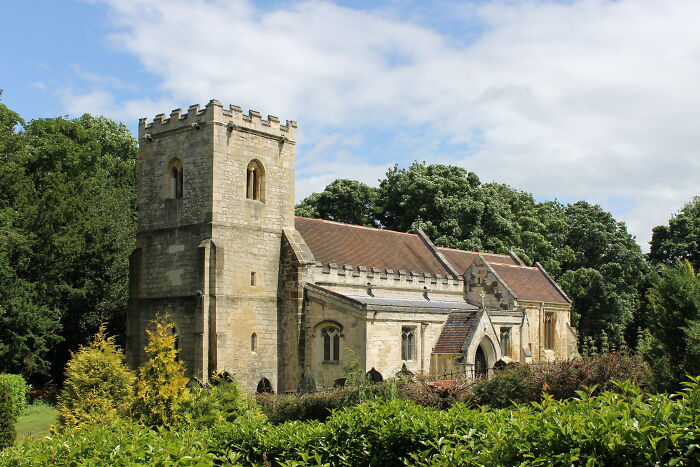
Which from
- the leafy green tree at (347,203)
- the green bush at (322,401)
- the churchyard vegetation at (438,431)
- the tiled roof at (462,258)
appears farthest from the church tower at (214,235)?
the leafy green tree at (347,203)

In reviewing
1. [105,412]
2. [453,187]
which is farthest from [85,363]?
[453,187]

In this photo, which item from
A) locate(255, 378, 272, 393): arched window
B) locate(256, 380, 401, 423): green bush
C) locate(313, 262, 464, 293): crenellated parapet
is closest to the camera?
locate(256, 380, 401, 423): green bush

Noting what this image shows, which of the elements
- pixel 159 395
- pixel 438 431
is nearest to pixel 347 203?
pixel 159 395

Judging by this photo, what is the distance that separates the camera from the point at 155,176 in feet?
106

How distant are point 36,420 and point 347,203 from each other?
30.0 m

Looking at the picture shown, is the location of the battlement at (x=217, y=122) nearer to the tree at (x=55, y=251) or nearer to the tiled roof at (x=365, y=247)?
the tiled roof at (x=365, y=247)

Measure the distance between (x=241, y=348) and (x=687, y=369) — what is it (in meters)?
18.1

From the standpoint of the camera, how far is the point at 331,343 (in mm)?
30156

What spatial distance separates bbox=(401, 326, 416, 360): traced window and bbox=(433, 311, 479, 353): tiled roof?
4.46 feet

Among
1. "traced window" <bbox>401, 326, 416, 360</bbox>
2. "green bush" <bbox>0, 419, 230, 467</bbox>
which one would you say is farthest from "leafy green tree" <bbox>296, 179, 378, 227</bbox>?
"green bush" <bbox>0, 419, 230, 467</bbox>

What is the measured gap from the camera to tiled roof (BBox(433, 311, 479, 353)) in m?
32.1

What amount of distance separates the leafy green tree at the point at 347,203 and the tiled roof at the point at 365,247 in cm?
1342

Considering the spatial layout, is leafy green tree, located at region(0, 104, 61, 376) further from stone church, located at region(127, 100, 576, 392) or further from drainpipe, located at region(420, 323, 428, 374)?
drainpipe, located at region(420, 323, 428, 374)

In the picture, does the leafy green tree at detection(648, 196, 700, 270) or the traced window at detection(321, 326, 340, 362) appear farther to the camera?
the leafy green tree at detection(648, 196, 700, 270)
